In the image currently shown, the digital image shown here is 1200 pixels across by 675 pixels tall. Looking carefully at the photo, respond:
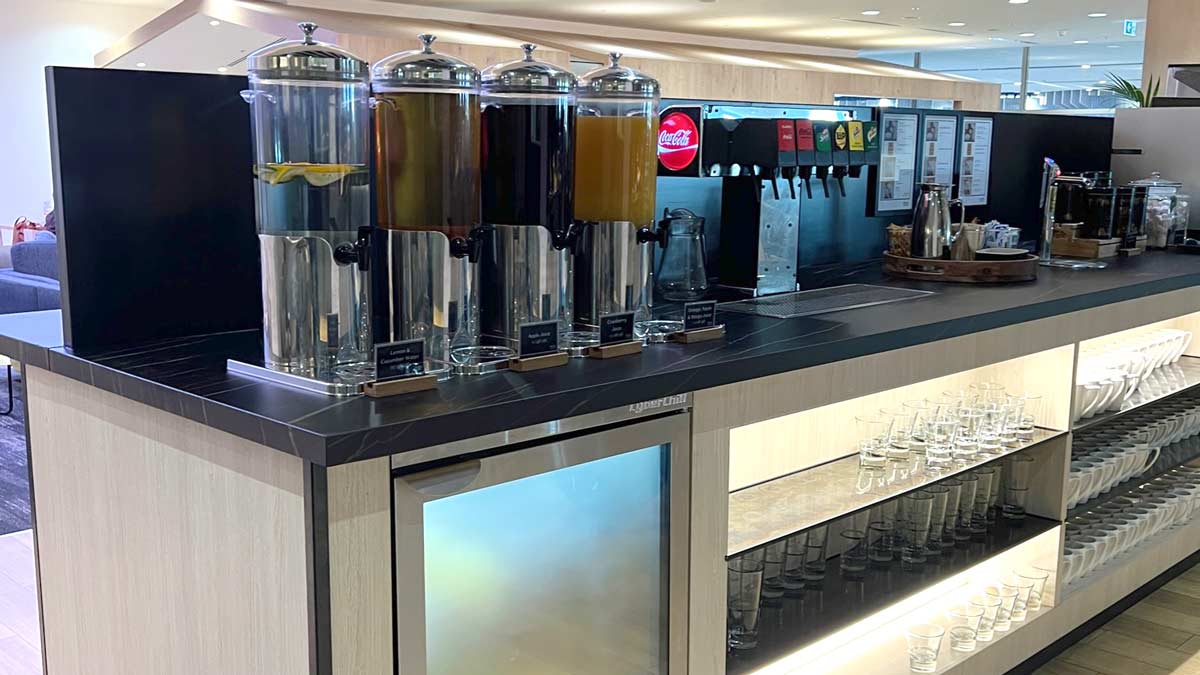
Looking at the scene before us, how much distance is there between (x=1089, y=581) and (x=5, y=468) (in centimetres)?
430

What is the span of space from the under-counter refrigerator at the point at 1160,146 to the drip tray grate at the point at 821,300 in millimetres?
2099

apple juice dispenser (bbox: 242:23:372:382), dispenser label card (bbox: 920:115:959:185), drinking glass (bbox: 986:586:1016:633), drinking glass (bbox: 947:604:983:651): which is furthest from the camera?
dispenser label card (bbox: 920:115:959:185)

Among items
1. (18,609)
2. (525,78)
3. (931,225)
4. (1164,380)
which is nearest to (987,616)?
(931,225)

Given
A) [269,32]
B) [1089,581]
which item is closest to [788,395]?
[1089,581]

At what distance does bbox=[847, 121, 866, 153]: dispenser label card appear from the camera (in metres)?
2.69

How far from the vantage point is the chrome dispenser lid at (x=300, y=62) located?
1.61 meters

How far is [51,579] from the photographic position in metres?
1.97

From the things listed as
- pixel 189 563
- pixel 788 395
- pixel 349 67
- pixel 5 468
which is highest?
pixel 349 67

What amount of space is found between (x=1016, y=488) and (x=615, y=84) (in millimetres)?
1686

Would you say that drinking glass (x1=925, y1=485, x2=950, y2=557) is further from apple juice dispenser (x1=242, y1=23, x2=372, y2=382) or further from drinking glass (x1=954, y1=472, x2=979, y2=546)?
apple juice dispenser (x1=242, y1=23, x2=372, y2=382)

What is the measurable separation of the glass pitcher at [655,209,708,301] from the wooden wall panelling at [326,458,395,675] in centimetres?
109

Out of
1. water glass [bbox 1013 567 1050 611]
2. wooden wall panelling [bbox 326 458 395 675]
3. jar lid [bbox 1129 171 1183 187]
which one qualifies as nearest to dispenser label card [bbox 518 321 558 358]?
wooden wall panelling [bbox 326 458 395 675]

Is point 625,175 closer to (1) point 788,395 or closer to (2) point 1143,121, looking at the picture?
(1) point 788,395

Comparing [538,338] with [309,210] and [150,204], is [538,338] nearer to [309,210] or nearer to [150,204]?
[309,210]
